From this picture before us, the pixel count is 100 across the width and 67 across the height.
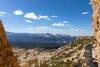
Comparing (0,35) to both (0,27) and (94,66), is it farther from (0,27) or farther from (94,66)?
(94,66)

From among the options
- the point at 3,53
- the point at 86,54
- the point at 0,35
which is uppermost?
the point at 0,35

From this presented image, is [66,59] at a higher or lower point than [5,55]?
lower

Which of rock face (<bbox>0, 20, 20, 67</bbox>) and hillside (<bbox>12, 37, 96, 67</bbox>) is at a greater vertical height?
rock face (<bbox>0, 20, 20, 67</bbox>)

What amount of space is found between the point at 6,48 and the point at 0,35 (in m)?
1.26

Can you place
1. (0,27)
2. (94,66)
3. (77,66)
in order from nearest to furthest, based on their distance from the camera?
(0,27) < (94,66) < (77,66)

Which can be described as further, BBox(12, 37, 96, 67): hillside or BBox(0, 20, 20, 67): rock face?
BBox(12, 37, 96, 67): hillside

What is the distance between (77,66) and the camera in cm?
4800

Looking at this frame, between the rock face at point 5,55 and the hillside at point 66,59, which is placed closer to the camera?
the rock face at point 5,55

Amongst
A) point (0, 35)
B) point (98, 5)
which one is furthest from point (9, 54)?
point (98, 5)

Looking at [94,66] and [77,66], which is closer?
[94,66]

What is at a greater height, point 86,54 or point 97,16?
point 97,16

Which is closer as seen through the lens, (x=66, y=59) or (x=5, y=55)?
(x=5, y=55)

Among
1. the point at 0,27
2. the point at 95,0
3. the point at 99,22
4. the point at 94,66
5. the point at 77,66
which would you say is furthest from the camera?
the point at 77,66

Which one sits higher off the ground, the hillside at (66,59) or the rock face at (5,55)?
the rock face at (5,55)
